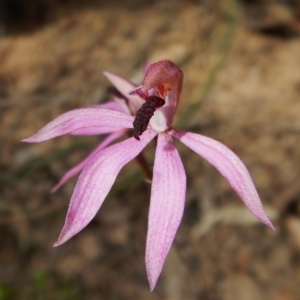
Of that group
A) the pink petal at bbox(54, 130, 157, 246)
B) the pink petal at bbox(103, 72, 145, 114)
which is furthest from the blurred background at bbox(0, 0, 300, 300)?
the pink petal at bbox(54, 130, 157, 246)

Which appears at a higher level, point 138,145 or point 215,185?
point 138,145

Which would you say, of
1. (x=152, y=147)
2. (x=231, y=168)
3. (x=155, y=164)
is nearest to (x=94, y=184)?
(x=155, y=164)

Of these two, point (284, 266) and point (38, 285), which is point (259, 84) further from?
point (38, 285)

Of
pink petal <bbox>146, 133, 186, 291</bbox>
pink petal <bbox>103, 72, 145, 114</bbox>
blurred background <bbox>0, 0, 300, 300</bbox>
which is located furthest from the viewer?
blurred background <bbox>0, 0, 300, 300</bbox>

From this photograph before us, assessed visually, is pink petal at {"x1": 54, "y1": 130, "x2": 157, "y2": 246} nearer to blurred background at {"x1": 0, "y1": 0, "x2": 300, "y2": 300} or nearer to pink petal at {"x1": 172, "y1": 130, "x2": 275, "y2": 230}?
pink petal at {"x1": 172, "y1": 130, "x2": 275, "y2": 230}

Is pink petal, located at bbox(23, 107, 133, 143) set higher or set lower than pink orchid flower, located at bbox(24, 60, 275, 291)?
higher

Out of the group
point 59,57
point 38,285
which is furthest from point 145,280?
point 59,57

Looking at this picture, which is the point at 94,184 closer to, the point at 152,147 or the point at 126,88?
the point at 126,88
